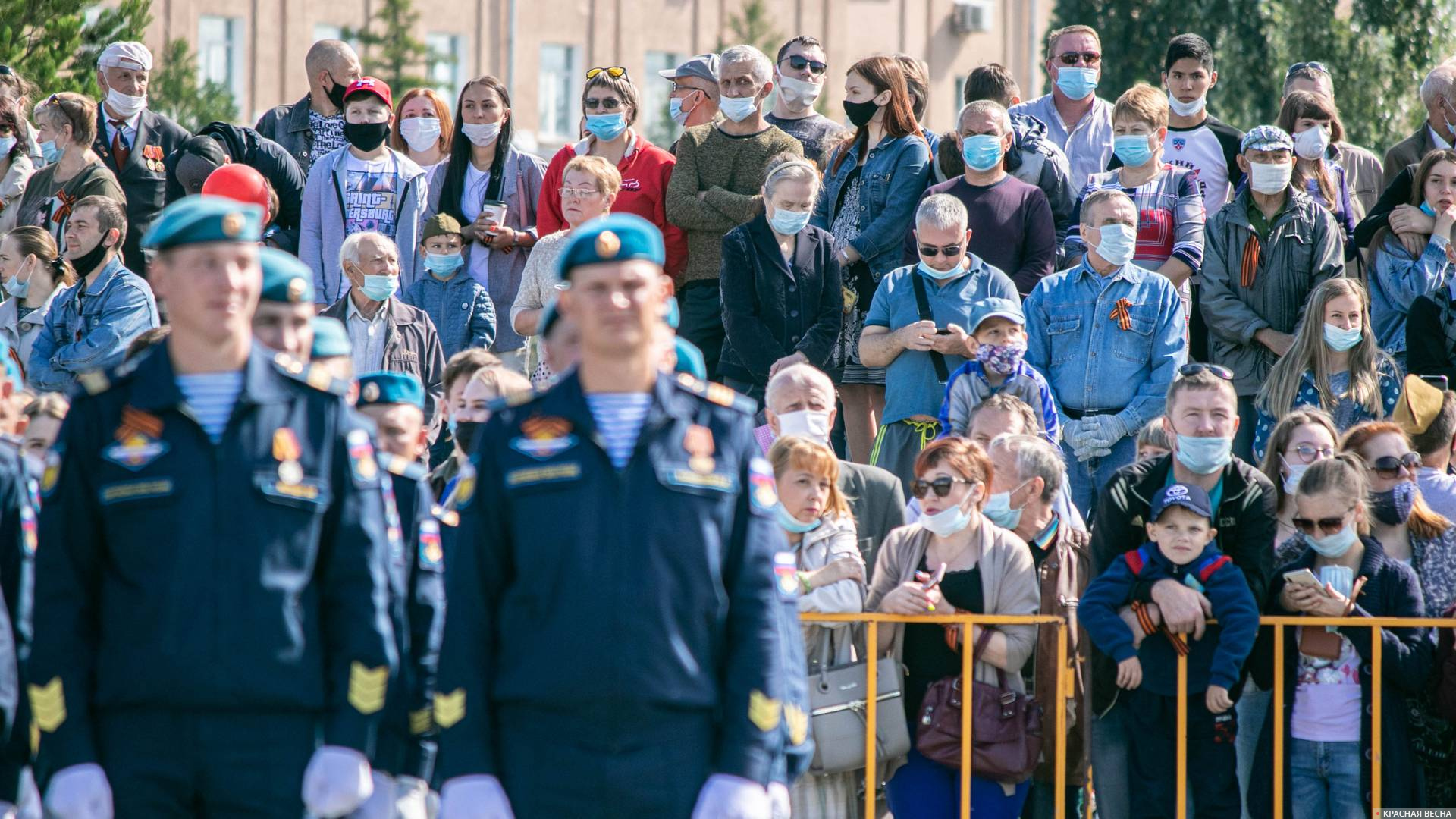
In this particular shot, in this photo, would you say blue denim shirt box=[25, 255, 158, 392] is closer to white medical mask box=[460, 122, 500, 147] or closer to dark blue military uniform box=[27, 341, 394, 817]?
white medical mask box=[460, 122, 500, 147]

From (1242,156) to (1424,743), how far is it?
427cm

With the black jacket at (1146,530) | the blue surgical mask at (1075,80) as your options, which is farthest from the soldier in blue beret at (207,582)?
the blue surgical mask at (1075,80)

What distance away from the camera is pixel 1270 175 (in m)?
10.2

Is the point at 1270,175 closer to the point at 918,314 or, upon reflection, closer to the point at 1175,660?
the point at 918,314

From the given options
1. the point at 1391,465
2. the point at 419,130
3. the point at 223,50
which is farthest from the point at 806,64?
the point at 223,50

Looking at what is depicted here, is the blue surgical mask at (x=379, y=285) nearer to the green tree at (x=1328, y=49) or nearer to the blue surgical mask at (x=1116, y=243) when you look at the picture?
the blue surgical mask at (x=1116, y=243)

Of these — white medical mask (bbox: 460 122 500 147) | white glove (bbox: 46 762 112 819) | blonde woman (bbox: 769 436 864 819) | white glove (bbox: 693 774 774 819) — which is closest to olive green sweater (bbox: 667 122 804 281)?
white medical mask (bbox: 460 122 500 147)

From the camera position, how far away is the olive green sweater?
34.2 ft

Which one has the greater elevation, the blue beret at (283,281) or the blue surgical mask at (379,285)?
the blue surgical mask at (379,285)

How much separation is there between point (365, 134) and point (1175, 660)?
235 inches

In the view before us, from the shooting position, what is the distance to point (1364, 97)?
2262 centimetres

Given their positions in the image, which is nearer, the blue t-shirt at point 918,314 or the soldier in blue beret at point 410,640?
the soldier in blue beret at point 410,640

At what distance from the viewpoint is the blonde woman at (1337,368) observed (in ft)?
30.6

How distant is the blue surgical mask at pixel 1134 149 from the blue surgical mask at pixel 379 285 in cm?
379
